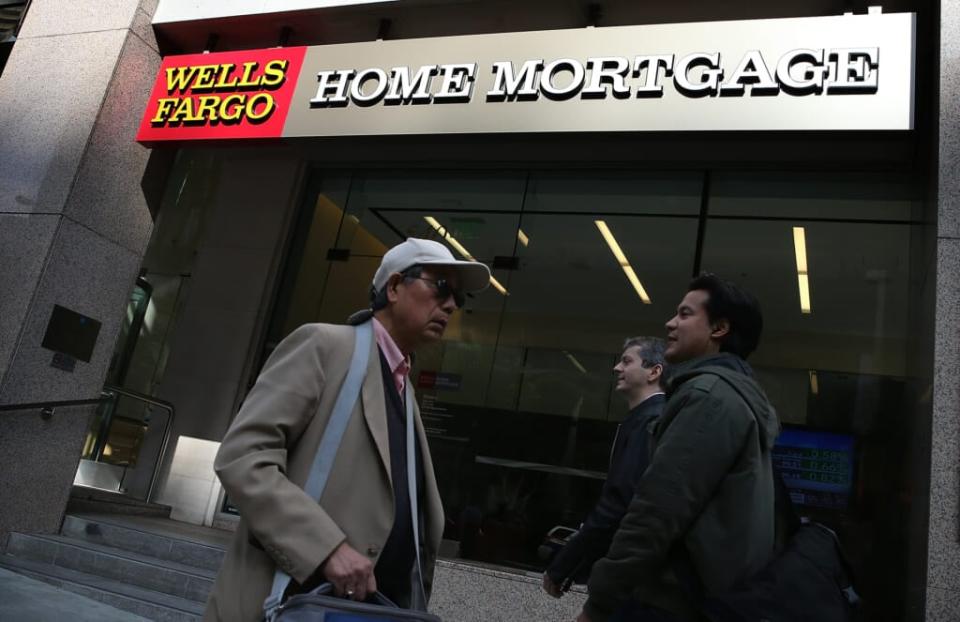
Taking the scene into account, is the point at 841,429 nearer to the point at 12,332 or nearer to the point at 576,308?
the point at 576,308

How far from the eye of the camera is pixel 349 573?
183cm

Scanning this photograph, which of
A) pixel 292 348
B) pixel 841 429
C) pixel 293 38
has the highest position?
pixel 293 38

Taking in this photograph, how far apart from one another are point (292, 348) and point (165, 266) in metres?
13.3

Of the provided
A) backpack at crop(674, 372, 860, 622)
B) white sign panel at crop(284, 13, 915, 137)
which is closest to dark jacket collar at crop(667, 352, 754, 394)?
backpack at crop(674, 372, 860, 622)

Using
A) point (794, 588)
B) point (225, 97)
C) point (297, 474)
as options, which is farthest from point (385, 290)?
point (225, 97)

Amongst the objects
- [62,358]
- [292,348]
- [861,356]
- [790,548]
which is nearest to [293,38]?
[62,358]

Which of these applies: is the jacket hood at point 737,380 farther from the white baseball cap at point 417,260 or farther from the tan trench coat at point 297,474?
the tan trench coat at point 297,474

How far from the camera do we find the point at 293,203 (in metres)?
9.29

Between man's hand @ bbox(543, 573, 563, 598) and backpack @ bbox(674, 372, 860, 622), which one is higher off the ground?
backpack @ bbox(674, 372, 860, 622)

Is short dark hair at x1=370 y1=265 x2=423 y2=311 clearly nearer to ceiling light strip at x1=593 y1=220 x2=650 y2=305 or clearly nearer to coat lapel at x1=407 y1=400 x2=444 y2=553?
coat lapel at x1=407 y1=400 x2=444 y2=553

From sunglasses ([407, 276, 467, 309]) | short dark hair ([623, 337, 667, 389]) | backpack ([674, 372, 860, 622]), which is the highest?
short dark hair ([623, 337, 667, 389])

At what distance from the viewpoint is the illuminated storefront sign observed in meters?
5.60

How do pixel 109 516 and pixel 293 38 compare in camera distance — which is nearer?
pixel 109 516

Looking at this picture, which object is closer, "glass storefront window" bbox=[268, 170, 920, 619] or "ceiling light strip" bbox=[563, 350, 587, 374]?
"glass storefront window" bbox=[268, 170, 920, 619]
